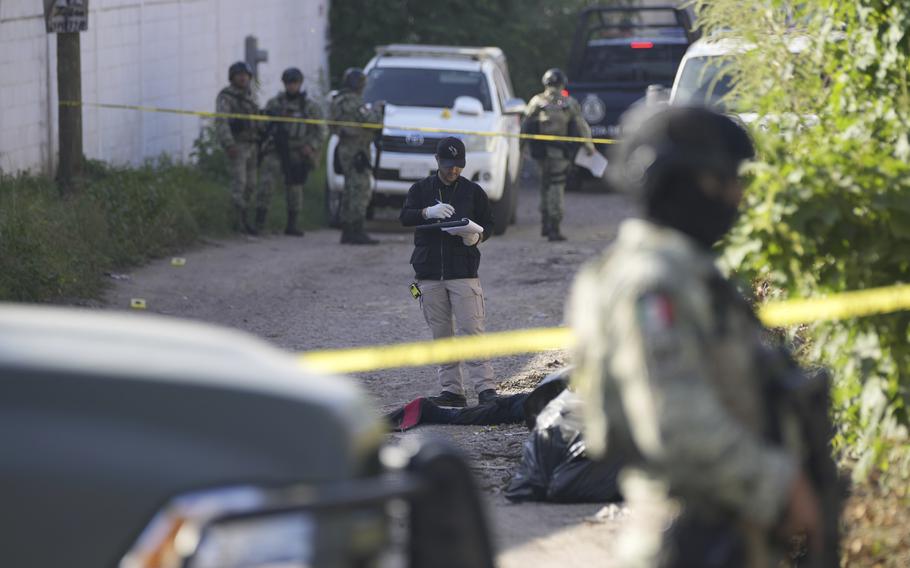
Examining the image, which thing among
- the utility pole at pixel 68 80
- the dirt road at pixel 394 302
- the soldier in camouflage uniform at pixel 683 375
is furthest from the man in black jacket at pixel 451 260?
the utility pole at pixel 68 80

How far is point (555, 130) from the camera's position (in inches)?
618

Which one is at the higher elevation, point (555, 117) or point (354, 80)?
point (354, 80)

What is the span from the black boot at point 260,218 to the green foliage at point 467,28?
8244 millimetres

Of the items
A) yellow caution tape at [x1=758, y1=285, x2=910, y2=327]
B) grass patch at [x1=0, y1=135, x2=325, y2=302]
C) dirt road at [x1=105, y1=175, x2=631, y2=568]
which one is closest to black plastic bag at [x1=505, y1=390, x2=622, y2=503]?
dirt road at [x1=105, y1=175, x2=631, y2=568]

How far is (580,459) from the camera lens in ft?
20.2

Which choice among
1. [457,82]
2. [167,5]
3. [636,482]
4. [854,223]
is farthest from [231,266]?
[636,482]

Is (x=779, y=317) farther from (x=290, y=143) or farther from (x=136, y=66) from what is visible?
(x=136, y=66)

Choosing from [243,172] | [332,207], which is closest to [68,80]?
[243,172]

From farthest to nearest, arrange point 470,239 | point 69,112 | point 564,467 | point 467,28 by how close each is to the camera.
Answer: point 467,28, point 69,112, point 470,239, point 564,467

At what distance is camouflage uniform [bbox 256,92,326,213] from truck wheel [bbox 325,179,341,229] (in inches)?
28.3

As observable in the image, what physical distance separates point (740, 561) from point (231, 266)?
36.7 feet

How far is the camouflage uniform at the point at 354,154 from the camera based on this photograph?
599 inches

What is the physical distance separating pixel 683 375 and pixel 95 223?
10897 millimetres

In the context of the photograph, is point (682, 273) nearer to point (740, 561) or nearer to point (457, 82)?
point (740, 561)
